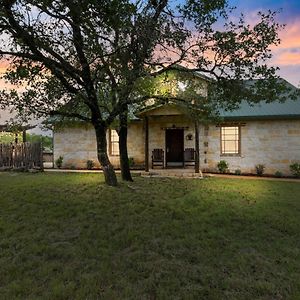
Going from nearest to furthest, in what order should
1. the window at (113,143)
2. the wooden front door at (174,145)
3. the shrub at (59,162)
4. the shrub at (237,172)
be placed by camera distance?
1. the shrub at (237,172)
2. the wooden front door at (174,145)
3. the window at (113,143)
4. the shrub at (59,162)

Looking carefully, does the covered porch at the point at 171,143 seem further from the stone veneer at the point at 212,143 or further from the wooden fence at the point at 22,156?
the wooden fence at the point at 22,156

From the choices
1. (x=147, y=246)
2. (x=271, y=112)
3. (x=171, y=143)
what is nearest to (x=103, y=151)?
(x=147, y=246)

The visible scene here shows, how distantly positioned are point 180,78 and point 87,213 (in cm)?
652

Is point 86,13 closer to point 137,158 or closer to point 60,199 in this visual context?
point 60,199

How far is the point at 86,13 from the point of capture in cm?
579

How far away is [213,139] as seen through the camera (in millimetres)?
17062

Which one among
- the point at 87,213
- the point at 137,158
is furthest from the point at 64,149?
the point at 87,213

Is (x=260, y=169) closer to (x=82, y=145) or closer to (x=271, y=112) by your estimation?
(x=271, y=112)

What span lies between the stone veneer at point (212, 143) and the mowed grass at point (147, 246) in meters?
6.58

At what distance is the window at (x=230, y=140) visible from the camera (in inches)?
662

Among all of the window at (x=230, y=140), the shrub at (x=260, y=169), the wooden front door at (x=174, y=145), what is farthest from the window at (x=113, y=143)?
the shrub at (x=260, y=169)

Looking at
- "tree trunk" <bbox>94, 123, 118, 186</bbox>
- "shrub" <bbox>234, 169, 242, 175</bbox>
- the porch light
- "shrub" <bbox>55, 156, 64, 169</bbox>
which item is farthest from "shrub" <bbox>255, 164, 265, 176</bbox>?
"shrub" <bbox>55, 156, 64, 169</bbox>

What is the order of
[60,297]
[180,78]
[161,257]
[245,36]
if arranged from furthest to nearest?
[180,78] < [245,36] < [161,257] < [60,297]

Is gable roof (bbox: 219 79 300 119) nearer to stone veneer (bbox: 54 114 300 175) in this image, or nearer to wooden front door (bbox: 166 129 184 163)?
stone veneer (bbox: 54 114 300 175)
